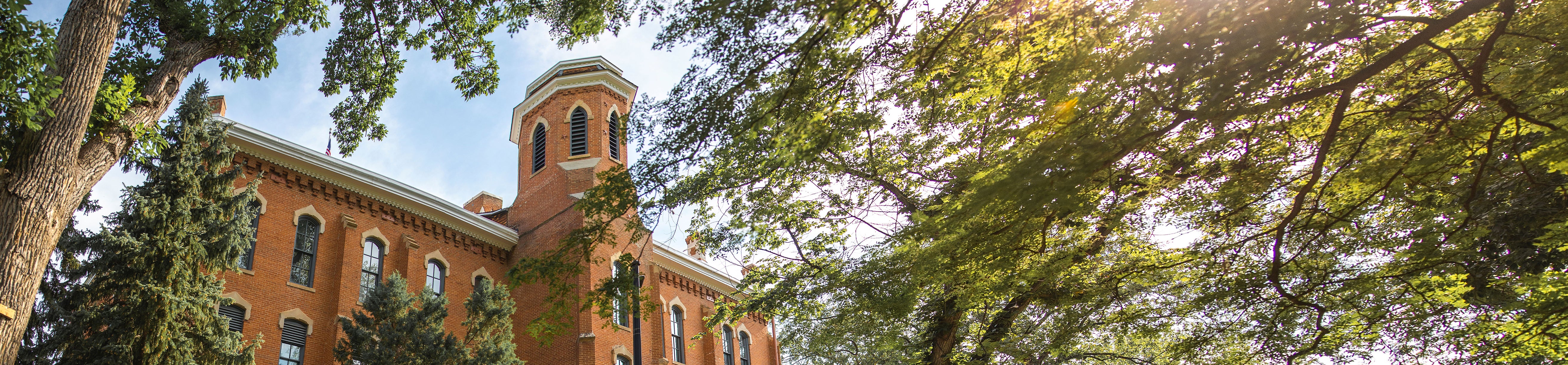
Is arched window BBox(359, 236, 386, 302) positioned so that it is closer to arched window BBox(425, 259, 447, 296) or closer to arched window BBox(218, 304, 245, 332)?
arched window BBox(425, 259, 447, 296)

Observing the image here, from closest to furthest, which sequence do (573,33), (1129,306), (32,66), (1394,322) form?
(32,66) → (573,33) → (1394,322) → (1129,306)

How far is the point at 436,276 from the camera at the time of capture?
2022 cm

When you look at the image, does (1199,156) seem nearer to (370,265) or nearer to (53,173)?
(53,173)

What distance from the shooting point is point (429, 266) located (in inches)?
790

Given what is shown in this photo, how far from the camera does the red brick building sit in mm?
16609

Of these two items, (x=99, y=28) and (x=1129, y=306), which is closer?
(x=99, y=28)

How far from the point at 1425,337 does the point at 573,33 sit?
10453 millimetres

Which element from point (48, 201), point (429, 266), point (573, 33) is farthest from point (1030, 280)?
point (429, 266)

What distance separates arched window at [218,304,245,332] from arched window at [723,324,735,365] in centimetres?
1536

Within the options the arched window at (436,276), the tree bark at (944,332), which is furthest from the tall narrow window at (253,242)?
the tree bark at (944,332)

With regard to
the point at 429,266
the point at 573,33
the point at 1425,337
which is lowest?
the point at 1425,337

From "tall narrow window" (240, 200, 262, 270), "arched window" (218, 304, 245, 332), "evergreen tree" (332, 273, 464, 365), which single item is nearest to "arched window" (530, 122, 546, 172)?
"tall narrow window" (240, 200, 262, 270)

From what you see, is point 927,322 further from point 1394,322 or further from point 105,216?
point 105,216

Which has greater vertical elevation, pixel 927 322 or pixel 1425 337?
pixel 927 322
